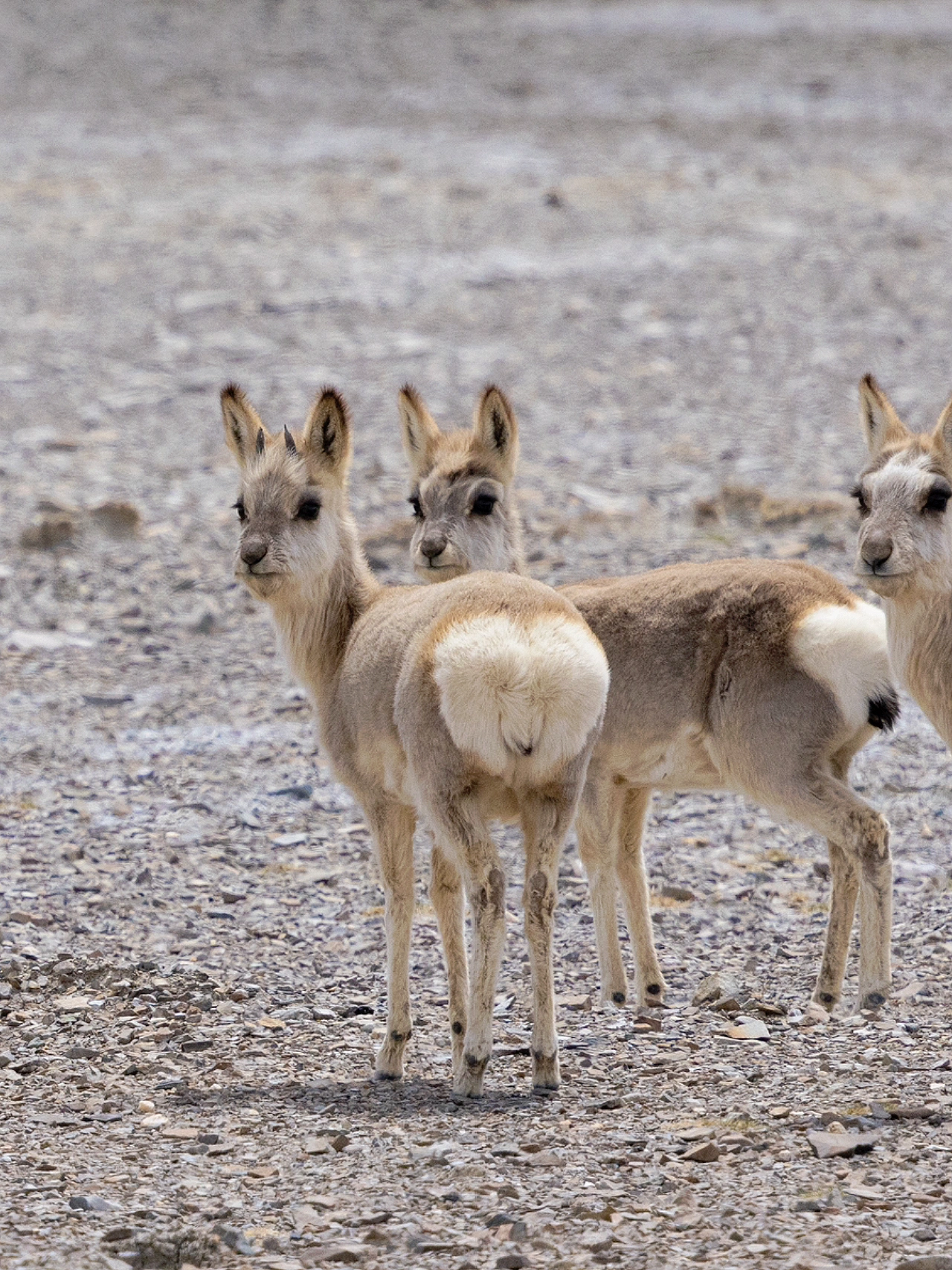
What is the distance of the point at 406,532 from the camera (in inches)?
606

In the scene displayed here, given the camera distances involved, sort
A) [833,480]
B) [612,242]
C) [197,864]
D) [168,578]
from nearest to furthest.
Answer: [197,864] → [168,578] → [833,480] → [612,242]

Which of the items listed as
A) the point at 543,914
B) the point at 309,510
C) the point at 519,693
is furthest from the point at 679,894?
the point at 519,693

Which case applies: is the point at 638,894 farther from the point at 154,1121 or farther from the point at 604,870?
the point at 154,1121

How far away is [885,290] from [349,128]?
9.62 m

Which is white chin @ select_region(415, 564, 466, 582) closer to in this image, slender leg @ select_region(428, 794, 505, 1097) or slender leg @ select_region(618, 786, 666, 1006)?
slender leg @ select_region(618, 786, 666, 1006)

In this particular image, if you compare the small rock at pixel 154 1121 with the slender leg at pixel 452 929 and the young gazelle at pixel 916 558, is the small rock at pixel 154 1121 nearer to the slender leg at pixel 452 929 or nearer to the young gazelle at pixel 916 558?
the slender leg at pixel 452 929

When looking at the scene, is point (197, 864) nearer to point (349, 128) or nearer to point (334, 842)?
point (334, 842)

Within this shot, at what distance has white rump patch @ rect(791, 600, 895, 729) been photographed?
336 inches

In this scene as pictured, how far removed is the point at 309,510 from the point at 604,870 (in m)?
2.31

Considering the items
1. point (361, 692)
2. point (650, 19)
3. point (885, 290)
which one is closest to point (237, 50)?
point (650, 19)

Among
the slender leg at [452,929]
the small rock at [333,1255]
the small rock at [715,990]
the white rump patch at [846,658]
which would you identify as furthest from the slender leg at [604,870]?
the small rock at [333,1255]

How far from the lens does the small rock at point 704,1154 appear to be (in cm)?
618

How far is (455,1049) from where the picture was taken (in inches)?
285

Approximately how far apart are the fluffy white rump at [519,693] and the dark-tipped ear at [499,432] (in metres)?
3.56
